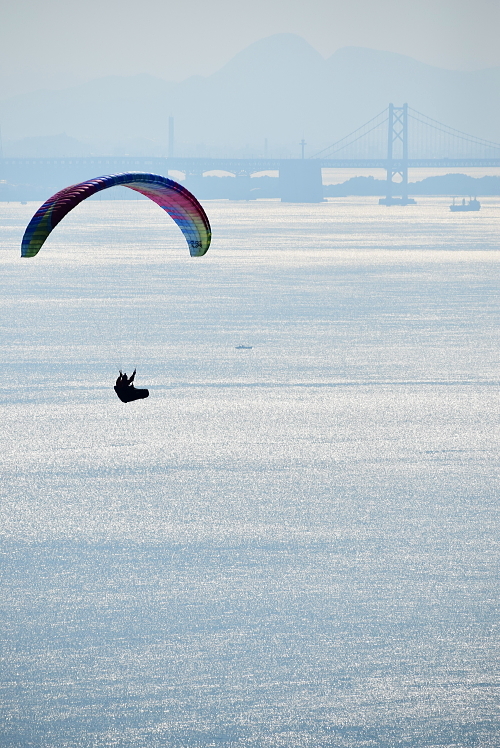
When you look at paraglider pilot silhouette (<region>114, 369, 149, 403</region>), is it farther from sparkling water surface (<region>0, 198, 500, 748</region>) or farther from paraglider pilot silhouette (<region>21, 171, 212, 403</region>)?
sparkling water surface (<region>0, 198, 500, 748</region>)

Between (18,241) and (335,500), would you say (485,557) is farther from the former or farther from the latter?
(18,241)

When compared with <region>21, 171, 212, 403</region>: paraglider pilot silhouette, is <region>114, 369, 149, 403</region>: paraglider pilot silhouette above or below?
below

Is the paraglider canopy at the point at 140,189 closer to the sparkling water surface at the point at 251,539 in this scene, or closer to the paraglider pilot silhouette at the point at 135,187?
the paraglider pilot silhouette at the point at 135,187

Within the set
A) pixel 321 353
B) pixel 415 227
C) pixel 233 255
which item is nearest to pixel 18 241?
pixel 233 255

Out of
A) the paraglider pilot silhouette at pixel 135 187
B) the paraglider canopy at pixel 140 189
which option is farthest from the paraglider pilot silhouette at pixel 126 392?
the paraglider canopy at pixel 140 189

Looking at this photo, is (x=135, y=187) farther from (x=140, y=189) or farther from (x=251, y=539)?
(x=251, y=539)

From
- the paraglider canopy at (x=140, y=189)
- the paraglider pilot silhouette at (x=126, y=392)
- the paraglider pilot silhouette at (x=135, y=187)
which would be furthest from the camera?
the paraglider canopy at (x=140, y=189)

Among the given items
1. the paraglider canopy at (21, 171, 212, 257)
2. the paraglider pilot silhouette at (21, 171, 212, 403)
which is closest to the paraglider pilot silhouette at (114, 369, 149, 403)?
the paraglider pilot silhouette at (21, 171, 212, 403)
